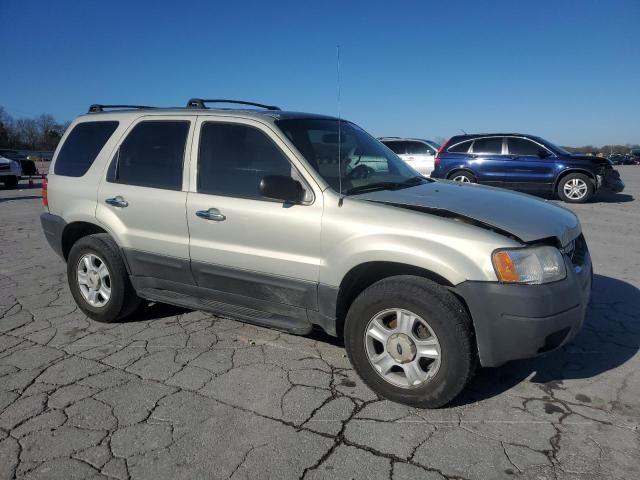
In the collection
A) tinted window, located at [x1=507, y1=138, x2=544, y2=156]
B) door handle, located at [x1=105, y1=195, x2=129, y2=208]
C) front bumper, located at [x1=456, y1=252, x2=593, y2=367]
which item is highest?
tinted window, located at [x1=507, y1=138, x2=544, y2=156]

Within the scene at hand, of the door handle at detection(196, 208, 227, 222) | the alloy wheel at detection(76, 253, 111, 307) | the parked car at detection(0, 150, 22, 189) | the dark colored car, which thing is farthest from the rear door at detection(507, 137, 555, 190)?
the parked car at detection(0, 150, 22, 189)

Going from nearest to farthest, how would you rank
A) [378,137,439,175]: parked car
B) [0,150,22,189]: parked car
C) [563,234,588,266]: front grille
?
[563,234,588,266]: front grille → [378,137,439,175]: parked car → [0,150,22,189]: parked car

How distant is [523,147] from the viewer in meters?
12.9

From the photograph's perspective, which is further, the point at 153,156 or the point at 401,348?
the point at 153,156

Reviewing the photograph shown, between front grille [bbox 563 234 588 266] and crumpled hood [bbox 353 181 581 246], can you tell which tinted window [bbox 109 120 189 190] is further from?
front grille [bbox 563 234 588 266]

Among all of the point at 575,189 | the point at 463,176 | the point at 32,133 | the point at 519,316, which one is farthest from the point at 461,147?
the point at 32,133

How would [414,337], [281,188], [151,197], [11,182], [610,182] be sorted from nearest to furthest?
[414,337]
[281,188]
[151,197]
[610,182]
[11,182]

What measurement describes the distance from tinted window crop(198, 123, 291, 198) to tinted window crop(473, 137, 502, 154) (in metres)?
10.8

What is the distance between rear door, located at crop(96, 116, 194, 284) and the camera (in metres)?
3.83

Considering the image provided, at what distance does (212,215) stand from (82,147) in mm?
1807

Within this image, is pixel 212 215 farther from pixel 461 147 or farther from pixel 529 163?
pixel 529 163

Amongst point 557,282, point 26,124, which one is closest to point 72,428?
point 557,282

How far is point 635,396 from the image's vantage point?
308 centimetres

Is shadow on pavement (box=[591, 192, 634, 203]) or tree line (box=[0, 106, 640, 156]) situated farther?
tree line (box=[0, 106, 640, 156])
